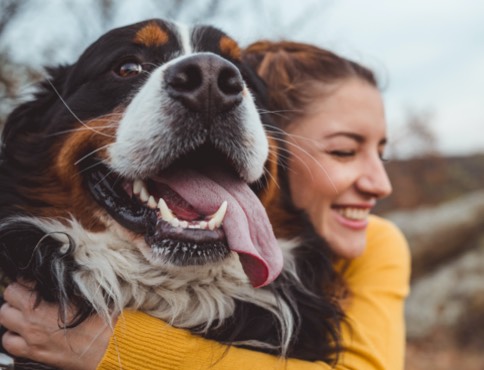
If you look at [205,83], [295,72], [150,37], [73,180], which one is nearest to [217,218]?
[205,83]

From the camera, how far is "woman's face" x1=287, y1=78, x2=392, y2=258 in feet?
8.74

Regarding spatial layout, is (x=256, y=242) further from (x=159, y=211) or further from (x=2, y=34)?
(x=2, y=34)

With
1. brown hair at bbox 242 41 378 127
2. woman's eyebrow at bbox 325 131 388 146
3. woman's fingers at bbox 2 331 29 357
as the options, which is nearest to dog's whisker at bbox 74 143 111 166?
woman's fingers at bbox 2 331 29 357

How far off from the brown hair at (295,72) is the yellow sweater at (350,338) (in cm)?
88

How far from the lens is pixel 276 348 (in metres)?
2.03

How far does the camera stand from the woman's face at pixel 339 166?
266cm

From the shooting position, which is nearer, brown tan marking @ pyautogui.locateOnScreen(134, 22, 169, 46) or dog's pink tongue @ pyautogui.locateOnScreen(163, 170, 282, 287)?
dog's pink tongue @ pyautogui.locateOnScreen(163, 170, 282, 287)

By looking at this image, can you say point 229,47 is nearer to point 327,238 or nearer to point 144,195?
point 144,195

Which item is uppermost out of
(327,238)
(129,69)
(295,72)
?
(295,72)

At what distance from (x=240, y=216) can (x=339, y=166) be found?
1010 millimetres

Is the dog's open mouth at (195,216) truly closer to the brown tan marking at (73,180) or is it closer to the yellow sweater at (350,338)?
the brown tan marking at (73,180)

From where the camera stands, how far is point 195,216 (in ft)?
6.01

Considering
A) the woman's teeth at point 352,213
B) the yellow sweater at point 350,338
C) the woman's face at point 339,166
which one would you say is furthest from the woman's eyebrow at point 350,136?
the yellow sweater at point 350,338

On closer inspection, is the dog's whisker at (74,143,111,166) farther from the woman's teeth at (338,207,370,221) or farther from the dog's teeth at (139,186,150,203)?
the woman's teeth at (338,207,370,221)
